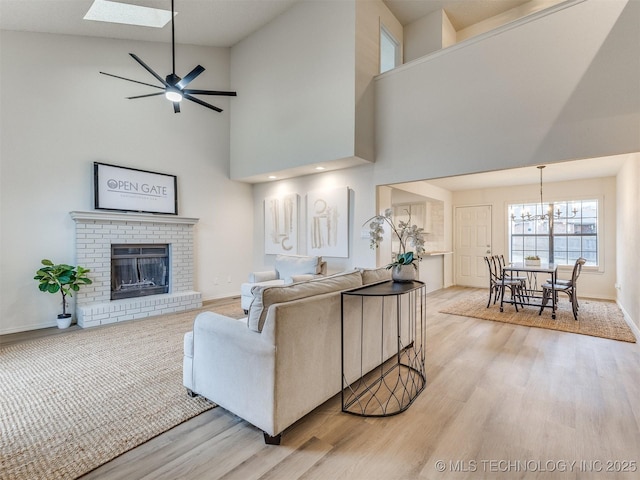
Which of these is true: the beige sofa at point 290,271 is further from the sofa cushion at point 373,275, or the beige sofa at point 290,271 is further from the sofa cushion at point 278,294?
the sofa cushion at point 278,294


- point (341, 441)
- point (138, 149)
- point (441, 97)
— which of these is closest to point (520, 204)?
point (441, 97)

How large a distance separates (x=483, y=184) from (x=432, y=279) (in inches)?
96.5

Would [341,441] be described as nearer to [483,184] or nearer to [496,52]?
[496,52]

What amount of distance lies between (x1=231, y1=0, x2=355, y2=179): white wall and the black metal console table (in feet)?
8.40

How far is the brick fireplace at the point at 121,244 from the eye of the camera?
4328 mm

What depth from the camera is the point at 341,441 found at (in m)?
1.84

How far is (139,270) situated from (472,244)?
289 inches

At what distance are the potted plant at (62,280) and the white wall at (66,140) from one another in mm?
236

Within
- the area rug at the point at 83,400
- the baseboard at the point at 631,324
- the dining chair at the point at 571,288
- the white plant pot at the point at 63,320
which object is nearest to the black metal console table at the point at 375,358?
the area rug at the point at 83,400

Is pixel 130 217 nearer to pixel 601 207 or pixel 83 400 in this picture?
pixel 83 400

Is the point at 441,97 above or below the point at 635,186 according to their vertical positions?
above

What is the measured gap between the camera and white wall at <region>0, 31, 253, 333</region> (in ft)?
12.9

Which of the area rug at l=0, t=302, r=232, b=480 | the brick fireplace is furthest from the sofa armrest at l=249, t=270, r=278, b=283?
the area rug at l=0, t=302, r=232, b=480

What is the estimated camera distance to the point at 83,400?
7.54 ft
